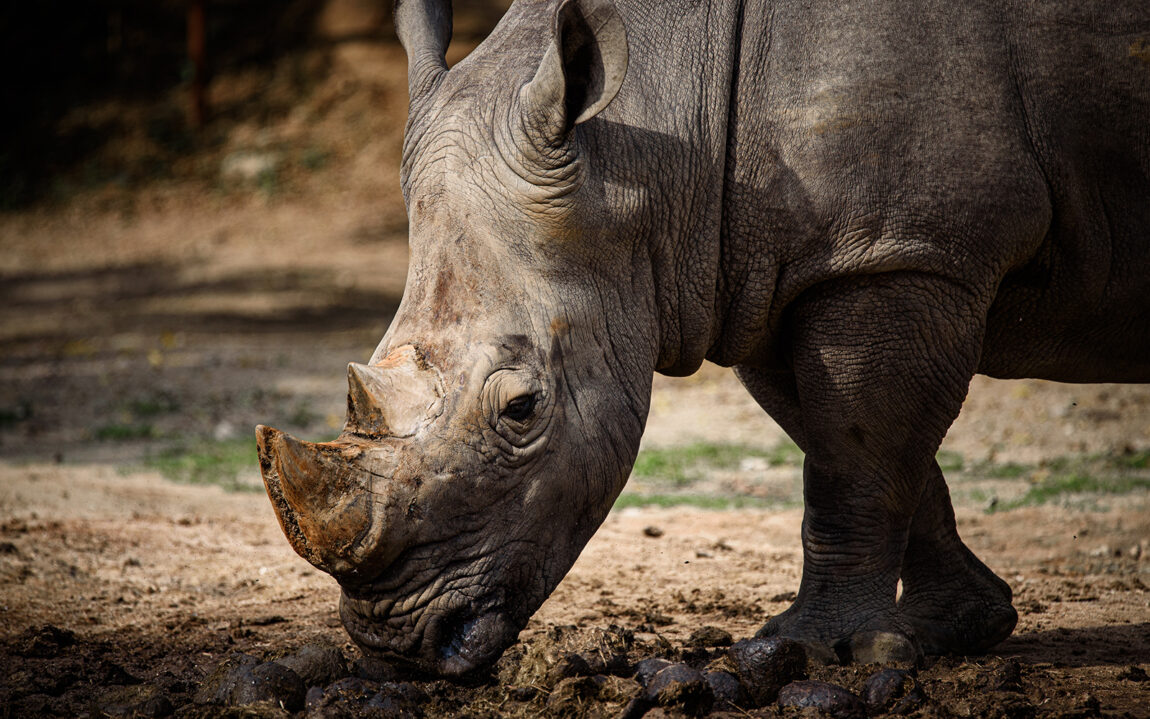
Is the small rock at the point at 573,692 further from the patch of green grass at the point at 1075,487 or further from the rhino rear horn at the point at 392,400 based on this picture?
the patch of green grass at the point at 1075,487

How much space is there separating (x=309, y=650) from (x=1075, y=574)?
3.71 meters

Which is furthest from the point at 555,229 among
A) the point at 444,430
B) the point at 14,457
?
the point at 14,457

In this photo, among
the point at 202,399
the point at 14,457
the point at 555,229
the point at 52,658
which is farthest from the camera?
the point at 202,399

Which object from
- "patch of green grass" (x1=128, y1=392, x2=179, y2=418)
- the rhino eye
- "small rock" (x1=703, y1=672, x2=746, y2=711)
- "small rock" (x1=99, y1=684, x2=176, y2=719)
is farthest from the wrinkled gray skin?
"patch of green grass" (x1=128, y1=392, x2=179, y2=418)

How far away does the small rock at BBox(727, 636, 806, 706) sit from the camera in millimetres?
3586

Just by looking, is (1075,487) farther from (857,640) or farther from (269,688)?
(269,688)

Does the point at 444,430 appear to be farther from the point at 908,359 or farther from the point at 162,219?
the point at 162,219

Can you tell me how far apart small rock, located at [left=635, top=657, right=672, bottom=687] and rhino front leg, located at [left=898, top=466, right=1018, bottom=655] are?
50.2 inches

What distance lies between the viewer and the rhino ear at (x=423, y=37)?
3.89 m

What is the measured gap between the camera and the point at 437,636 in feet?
10.8

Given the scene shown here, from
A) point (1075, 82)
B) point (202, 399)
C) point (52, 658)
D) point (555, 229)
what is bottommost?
point (52, 658)

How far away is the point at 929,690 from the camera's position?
145 inches

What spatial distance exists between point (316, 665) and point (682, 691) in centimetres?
117

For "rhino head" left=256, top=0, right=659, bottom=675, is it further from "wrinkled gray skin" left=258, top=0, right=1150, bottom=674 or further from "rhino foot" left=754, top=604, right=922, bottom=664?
"rhino foot" left=754, top=604, right=922, bottom=664
